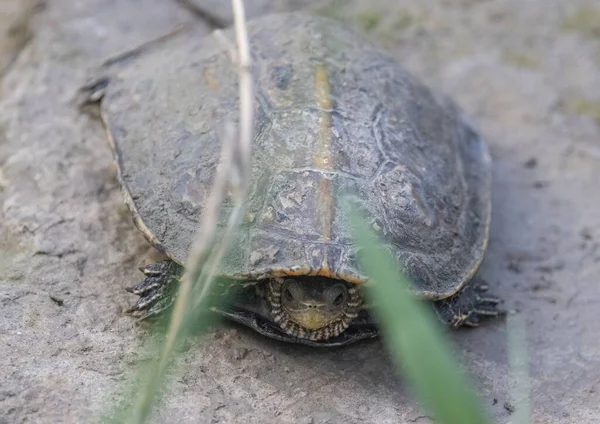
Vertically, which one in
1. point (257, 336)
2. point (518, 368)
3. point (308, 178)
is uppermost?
point (308, 178)

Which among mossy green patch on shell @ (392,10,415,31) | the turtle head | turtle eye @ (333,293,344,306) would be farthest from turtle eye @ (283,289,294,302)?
mossy green patch on shell @ (392,10,415,31)

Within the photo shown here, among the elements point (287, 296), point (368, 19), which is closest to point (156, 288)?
point (287, 296)

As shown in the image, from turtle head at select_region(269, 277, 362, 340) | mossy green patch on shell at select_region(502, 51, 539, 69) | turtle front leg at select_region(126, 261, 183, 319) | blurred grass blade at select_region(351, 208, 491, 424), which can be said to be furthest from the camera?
mossy green patch on shell at select_region(502, 51, 539, 69)

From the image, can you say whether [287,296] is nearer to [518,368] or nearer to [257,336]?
[257,336]

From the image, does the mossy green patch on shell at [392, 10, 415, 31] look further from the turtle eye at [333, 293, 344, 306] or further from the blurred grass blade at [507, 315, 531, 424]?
the turtle eye at [333, 293, 344, 306]

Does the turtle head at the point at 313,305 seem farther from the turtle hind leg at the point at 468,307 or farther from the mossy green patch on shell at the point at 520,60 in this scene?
the mossy green patch on shell at the point at 520,60

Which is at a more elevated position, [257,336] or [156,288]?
[156,288]

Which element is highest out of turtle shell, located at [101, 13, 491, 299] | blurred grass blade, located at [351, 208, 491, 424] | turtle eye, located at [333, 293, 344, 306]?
blurred grass blade, located at [351, 208, 491, 424]
